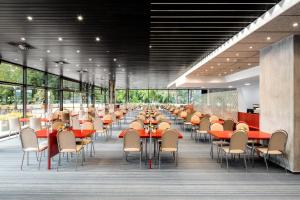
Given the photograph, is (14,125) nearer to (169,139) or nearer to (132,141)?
(132,141)

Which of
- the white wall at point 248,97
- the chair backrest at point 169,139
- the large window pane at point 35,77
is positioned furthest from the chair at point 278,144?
the white wall at point 248,97

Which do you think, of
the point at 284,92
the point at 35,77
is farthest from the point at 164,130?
the point at 35,77

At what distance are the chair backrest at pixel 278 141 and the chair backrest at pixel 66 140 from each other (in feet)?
14.8

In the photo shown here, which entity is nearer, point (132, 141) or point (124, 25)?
point (132, 141)

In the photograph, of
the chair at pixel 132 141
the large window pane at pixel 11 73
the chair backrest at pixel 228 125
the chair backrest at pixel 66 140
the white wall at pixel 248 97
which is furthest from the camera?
the white wall at pixel 248 97

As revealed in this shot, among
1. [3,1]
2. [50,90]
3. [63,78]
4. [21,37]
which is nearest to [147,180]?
[3,1]

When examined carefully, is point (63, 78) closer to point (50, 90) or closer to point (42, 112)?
point (50, 90)

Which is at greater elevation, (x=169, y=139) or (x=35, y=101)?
(x=35, y=101)

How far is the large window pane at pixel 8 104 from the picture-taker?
14.1 metres

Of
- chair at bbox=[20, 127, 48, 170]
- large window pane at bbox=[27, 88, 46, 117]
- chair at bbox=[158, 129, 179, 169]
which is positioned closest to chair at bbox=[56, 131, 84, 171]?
chair at bbox=[20, 127, 48, 170]

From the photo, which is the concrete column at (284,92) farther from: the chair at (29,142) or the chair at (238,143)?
the chair at (29,142)

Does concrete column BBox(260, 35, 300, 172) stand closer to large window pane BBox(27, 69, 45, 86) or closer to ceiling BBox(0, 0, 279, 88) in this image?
ceiling BBox(0, 0, 279, 88)

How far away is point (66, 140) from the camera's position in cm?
697

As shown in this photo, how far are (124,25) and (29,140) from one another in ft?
12.4
